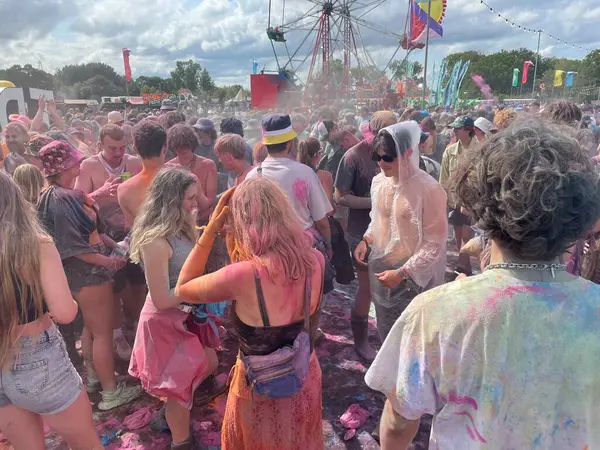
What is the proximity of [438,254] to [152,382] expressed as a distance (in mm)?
1814

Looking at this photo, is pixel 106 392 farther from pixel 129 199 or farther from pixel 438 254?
pixel 438 254

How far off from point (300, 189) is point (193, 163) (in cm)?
137

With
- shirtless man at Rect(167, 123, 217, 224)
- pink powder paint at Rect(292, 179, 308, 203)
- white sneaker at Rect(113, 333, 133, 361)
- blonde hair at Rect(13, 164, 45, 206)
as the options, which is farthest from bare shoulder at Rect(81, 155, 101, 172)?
pink powder paint at Rect(292, 179, 308, 203)

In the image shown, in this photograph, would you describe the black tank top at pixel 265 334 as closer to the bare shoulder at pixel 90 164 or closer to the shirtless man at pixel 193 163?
the shirtless man at pixel 193 163

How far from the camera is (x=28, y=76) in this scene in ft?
211

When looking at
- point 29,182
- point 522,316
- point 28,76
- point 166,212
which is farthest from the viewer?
point 28,76

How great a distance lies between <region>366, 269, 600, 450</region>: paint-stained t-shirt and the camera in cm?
103

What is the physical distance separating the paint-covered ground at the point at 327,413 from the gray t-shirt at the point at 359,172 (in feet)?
3.96

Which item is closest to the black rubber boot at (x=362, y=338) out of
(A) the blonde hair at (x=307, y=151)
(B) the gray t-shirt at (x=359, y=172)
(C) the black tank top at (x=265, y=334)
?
(B) the gray t-shirt at (x=359, y=172)

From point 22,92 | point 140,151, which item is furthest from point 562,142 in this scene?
point 22,92

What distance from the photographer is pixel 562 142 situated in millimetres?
1070

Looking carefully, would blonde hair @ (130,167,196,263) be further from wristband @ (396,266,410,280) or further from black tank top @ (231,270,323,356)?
wristband @ (396,266,410,280)

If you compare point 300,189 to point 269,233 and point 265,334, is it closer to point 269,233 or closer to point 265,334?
point 269,233

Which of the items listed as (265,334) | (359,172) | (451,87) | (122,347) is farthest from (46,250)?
(451,87)
